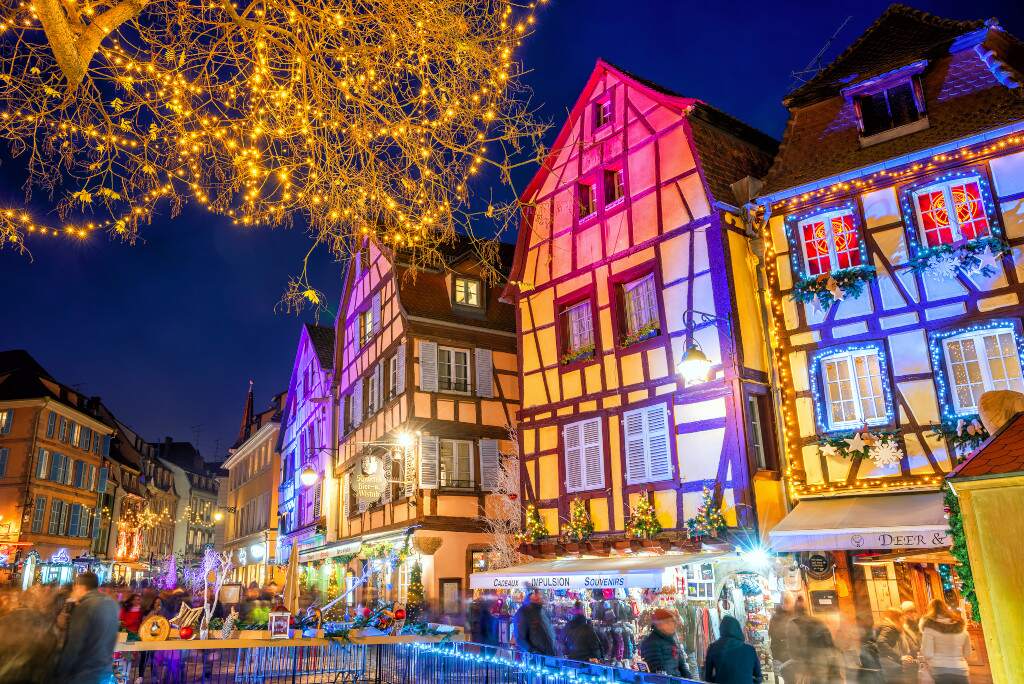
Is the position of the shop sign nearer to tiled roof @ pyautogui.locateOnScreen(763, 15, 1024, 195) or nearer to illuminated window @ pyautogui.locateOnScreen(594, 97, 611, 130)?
tiled roof @ pyautogui.locateOnScreen(763, 15, 1024, 195)

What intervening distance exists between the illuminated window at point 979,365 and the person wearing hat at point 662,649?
23.4ft

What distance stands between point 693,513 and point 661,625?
6.23m

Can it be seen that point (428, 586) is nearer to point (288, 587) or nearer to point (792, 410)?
point (288, 587)

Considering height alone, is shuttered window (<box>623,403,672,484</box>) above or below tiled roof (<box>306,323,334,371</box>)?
below

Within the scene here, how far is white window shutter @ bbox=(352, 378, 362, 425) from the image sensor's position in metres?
26.7

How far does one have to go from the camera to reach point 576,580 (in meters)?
13.6

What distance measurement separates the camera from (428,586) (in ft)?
67.3

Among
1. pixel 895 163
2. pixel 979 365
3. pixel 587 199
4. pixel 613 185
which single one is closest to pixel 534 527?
pixel 587 199

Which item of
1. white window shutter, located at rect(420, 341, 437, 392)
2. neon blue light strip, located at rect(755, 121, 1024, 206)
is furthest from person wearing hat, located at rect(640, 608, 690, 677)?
white window shutter, located at rect(420, 341, 437, 392)

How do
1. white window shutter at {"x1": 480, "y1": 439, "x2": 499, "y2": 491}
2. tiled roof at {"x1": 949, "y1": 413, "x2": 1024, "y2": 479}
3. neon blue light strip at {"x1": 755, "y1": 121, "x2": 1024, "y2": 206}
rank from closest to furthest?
tiled roof at {"x1": 949, "y1": 413, "x2": 1024, "y2": 479} < neon blue light strip at {"x1": 755, "y1": 121, "x2": 1024, "y2": 206} < white window shutter at {"x1": 480, "y1": 439, "x2": 499, "y2": 491}

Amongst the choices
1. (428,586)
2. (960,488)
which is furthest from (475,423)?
(960,488)

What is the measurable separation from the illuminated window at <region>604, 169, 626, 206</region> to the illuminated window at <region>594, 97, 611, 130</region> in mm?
1299

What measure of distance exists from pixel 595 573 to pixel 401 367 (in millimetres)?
10740

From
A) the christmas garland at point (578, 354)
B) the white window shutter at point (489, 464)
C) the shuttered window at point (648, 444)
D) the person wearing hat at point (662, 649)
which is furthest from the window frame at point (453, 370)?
the person wearing hat at point (662, 649)
